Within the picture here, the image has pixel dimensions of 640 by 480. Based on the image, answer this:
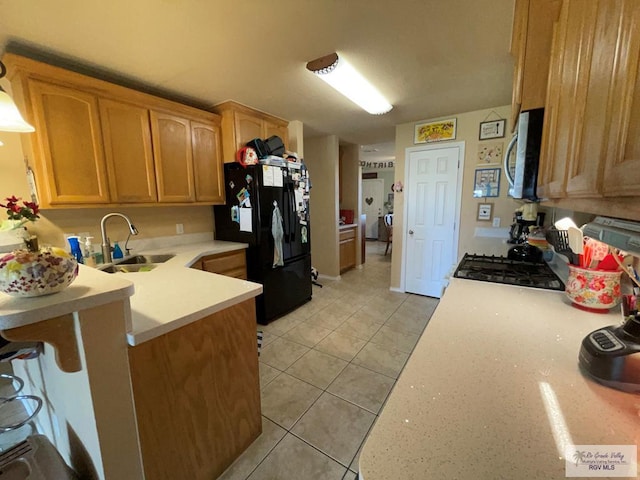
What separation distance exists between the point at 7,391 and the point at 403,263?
3.94 metres

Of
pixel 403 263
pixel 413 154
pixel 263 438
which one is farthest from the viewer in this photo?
pixel 403 263

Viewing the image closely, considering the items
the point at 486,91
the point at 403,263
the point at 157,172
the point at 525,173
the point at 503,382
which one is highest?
the point at 486,91

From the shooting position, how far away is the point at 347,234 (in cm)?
464

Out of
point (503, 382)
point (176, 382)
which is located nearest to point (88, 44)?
point (176, 382)

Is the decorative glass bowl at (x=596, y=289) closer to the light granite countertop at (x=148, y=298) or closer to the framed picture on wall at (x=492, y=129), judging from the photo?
the light granite countertop at (x=148, y=298)

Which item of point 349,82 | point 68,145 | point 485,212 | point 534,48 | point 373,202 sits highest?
point 349,82

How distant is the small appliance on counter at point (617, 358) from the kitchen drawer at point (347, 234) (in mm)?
3795

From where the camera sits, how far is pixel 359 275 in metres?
4.56

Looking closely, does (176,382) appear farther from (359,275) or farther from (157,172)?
(359,275)

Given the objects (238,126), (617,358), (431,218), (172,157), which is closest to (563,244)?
(617,358)

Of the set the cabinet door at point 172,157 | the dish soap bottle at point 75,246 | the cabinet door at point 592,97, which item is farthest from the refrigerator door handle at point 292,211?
the cabinet door at point 592,97

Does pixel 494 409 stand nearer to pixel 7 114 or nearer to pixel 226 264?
pixel 7 114

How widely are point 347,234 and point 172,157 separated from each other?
3.00 m

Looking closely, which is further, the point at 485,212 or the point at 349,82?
the point at 485,212
